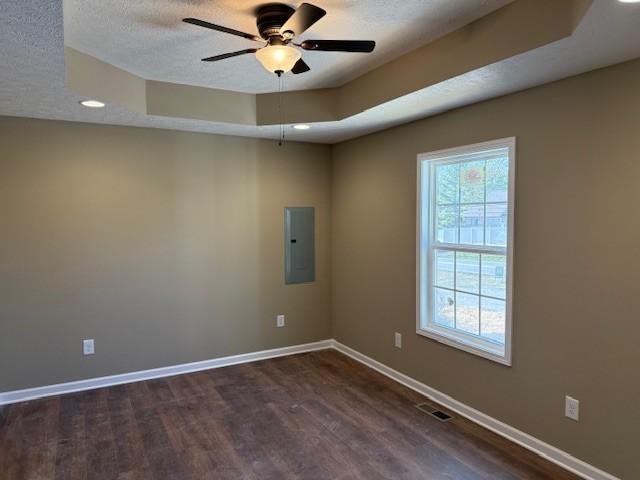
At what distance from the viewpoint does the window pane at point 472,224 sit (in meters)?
3.16

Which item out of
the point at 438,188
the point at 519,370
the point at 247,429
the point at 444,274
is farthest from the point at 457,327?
the point at 247,429

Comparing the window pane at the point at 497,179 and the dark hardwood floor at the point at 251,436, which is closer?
the dark hardwood floor at the point at 251,436

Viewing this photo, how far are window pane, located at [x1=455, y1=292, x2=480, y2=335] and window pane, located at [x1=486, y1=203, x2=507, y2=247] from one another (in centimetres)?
46

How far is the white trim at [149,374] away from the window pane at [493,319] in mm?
2168

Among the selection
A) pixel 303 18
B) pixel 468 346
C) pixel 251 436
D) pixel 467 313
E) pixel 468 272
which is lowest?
pixel 251 436

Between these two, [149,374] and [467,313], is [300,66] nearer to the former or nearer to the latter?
[467,313]

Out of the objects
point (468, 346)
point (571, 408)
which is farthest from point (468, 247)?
point (571, 408)

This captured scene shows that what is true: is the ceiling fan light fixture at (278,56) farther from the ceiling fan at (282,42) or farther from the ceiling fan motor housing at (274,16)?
the ceiling fan motor housing at (274,16)

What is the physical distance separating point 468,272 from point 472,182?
677 millimetres

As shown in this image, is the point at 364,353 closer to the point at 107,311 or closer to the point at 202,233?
the point at 202,233

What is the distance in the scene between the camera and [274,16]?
2.15 metres

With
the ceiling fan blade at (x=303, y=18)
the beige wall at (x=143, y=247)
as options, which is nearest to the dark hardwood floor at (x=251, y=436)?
the beige wall at (x=143, y=247)

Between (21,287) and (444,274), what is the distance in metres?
3.44

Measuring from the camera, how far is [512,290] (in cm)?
284
